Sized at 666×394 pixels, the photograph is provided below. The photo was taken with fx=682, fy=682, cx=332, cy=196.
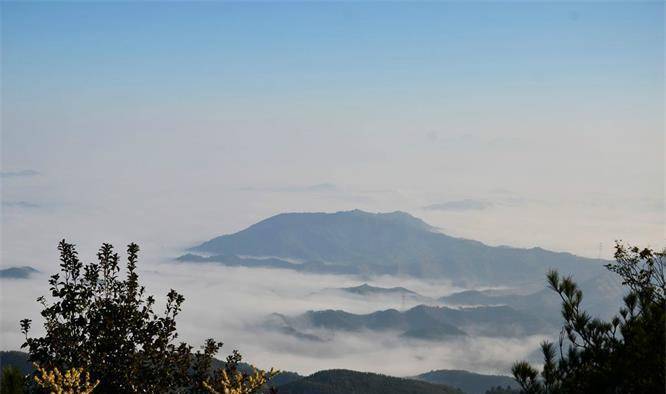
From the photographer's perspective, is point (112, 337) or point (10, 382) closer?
point (112, 337)

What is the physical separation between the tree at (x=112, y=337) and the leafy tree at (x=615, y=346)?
7.92 meters

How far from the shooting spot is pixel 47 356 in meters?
15.7

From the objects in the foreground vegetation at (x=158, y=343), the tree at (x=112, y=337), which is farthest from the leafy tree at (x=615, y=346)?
the tree at (x=112, y=337)

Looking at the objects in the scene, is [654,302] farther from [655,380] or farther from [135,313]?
[135,313]

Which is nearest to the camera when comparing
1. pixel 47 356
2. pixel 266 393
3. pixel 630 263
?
pixel 266 393

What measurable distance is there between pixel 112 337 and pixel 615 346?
1178 centimetres

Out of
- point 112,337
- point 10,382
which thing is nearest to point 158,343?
point 112,337

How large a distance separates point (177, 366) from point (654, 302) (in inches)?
Result: 463

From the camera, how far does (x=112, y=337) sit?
16.0m

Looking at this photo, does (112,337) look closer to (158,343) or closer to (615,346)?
(158,343)

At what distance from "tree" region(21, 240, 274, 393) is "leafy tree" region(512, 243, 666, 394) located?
7920 millimetres

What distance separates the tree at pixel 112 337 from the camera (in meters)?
15.7

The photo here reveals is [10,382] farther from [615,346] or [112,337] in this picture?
[615,346]

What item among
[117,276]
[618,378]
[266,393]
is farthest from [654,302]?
[117,276]
